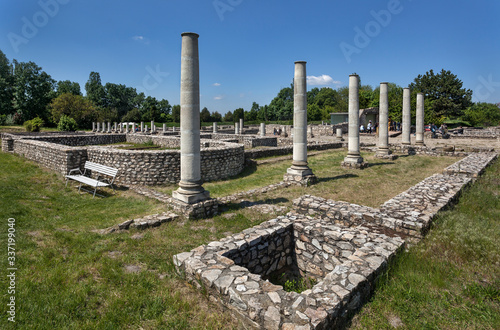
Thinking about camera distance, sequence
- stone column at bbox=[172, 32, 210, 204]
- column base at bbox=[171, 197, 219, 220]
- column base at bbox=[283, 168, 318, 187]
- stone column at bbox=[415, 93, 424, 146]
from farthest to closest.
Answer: stone column at bbox=[415, 93, 424, 146] → column base at bbox=[283, 168, 318, 187] → stone column at bbox=[172, 32, 210, 204] → column base at bbox=[171, 197, 219, 220]

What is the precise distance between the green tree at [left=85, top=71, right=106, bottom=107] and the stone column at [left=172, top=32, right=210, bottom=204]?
76.2 meters

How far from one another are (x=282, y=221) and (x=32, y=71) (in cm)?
6604

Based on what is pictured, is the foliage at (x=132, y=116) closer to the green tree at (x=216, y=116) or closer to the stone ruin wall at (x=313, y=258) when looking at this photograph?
the green tree at (x=216, y=116)

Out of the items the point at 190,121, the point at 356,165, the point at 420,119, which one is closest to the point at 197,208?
the point at 190,121

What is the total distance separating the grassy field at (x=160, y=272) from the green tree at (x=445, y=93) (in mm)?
50343

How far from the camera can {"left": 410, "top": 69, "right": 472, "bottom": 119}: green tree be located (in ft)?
161

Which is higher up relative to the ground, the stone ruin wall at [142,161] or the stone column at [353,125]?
the stone column at [353,125]

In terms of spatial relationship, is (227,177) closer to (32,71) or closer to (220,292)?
(220,292)

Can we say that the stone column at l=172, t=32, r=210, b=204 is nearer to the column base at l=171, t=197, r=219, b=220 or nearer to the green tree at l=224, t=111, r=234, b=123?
the column base at l=171, t=197, r=219, b=220

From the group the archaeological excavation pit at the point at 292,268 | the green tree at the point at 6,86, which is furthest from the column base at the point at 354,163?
the green tree at the point at 6,86

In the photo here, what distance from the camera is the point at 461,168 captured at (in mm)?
10797

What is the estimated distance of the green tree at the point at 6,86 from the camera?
50062 mm

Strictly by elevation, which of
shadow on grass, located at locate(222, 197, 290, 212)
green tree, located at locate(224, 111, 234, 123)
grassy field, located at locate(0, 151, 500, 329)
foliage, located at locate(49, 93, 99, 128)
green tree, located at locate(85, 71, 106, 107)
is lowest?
grassy field, located at locate(0, 151, 500, 329)

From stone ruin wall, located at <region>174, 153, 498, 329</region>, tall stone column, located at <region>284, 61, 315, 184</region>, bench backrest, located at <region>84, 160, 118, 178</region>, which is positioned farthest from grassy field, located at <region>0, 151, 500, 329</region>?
tall stone column, located at <region>284, 61, 315, 184</region>
